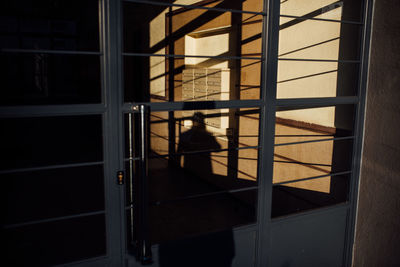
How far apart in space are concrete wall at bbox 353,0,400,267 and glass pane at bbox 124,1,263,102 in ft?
4.69

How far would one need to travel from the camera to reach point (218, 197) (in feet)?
17.6

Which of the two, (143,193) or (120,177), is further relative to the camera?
(120,177)

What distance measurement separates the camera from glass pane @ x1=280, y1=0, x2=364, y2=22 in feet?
10.6

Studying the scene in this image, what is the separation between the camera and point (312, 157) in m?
3.93

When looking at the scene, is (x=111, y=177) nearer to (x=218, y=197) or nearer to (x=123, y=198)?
(x=123, y=198)

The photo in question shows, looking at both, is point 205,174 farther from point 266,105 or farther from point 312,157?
point 266,105

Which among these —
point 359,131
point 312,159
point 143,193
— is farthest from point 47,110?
point 312,159

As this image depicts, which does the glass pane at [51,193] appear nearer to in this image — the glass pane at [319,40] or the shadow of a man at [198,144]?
the shadow of a man at [198,144]

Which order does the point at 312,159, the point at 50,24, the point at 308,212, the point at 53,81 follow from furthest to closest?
the point at 53,81 < the point at 50,24 < the point at 312,159 < the point at 308,212

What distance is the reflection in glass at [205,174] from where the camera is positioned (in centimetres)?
447

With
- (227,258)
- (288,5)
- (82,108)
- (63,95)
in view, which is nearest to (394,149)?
(227,258)

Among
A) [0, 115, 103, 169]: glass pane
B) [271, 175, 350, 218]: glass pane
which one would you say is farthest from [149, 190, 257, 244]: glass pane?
[0, 115, 103, 169]: glass pane

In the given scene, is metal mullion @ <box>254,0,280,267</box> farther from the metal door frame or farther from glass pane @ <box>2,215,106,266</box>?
glass pane @ <box>2,215,106,266</box>

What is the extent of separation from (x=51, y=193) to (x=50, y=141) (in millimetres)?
4480
